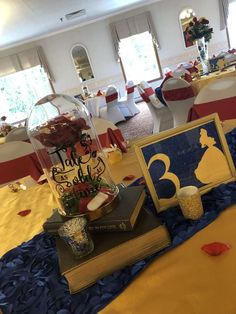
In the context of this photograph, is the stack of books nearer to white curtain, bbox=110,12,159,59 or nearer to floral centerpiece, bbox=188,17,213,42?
floral centerpiece, bbox=188,17,213,42

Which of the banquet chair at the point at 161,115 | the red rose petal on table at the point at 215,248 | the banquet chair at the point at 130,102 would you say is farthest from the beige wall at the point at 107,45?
the red rose petal on table at the point at 215,248

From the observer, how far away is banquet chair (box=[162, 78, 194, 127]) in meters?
3.18

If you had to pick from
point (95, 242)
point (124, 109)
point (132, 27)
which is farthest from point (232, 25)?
point (95, 242)

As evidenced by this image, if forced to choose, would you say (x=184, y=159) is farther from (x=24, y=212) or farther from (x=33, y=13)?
(x=33, y=13)

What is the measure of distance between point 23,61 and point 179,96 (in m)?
6.60

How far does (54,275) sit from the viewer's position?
667 millimetres

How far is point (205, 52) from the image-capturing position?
14.1ft

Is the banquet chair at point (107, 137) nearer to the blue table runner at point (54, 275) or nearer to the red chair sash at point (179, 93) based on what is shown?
the blue table runner at point (54, 275)

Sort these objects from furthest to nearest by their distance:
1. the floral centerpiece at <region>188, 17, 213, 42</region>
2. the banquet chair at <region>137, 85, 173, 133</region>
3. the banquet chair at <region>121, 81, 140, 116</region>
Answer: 1. the banquet chair at <region>121, 81, 140, 116</region>
2. the banquet chair at <region>137, 85, 173, 133</region>
3. the floral centerpiece at <region>188, 17, 213, 42</region>

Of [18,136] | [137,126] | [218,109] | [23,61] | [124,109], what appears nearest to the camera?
[218,109]

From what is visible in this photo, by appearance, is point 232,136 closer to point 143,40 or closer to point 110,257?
point 110,257

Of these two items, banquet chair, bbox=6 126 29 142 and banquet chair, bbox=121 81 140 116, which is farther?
banquet chair, bbox=121 81 140 116

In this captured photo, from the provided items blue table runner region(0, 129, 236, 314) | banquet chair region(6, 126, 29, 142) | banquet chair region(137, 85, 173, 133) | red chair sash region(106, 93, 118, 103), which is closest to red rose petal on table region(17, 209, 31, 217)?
blue table runner region(0, 129, 236, 314)

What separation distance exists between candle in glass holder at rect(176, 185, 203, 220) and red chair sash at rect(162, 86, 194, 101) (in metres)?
2.68
